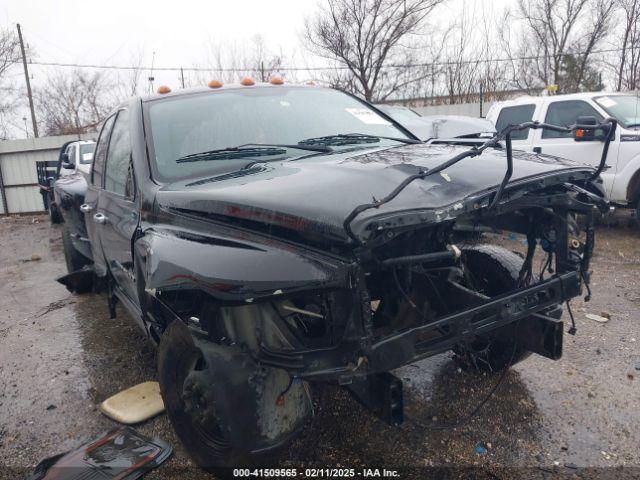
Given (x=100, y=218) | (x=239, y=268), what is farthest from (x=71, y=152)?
(x=239, y=268)

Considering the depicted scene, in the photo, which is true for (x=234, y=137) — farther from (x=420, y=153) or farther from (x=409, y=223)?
(x=409, y=223)

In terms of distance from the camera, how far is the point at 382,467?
2.39 m

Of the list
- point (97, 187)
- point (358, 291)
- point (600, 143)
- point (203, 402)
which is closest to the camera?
point (358, 291)

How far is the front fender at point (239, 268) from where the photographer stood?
1.72 m

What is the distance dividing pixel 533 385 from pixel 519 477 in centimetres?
89

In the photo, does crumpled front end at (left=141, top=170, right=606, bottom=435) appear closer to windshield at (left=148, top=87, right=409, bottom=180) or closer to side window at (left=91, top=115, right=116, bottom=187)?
windshield at (left=148, top=87, right=409, bottom=180)

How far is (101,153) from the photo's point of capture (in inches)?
152

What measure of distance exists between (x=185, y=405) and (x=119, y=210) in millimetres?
1357

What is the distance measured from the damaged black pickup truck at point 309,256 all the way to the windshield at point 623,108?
502 cm

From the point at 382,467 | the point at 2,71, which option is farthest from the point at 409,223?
the point at 2,71

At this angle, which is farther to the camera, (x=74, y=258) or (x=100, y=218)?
(x=74, y=258)

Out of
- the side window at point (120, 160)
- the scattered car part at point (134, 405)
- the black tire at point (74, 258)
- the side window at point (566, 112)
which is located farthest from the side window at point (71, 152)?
the side window at point (566, 112)

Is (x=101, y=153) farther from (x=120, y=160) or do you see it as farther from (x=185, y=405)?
(x=185, y=405)

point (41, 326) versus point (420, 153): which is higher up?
point (420, 153)
